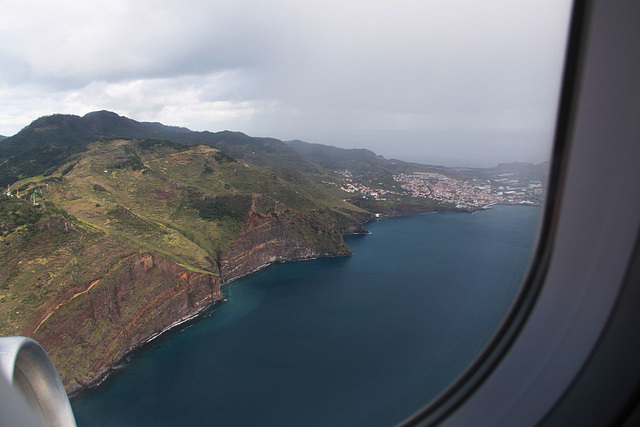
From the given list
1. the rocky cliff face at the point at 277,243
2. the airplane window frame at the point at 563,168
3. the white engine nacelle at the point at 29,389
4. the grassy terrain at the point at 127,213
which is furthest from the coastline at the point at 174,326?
the white engine nacelle at the point at 29,389

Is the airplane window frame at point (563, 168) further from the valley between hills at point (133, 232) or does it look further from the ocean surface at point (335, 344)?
the valley between hills at point (133, 232)

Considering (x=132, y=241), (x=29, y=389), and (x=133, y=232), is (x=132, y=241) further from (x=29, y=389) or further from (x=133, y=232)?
(x=29, y=389)

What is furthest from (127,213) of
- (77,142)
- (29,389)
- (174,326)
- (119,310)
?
(77,142)

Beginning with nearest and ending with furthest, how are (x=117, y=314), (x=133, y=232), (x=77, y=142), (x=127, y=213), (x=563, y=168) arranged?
(x=563, y=168)
(x=117, y=314)
(x=133, y=232)
(x=127, y=213)
(x=77, y=142)

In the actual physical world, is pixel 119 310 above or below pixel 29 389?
below

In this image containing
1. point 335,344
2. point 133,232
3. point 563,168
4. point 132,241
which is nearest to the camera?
point 563,168

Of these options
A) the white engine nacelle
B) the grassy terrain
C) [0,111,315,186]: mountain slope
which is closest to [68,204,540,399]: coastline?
the grassy terrain

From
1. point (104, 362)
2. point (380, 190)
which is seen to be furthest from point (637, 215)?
point (380, 190)
